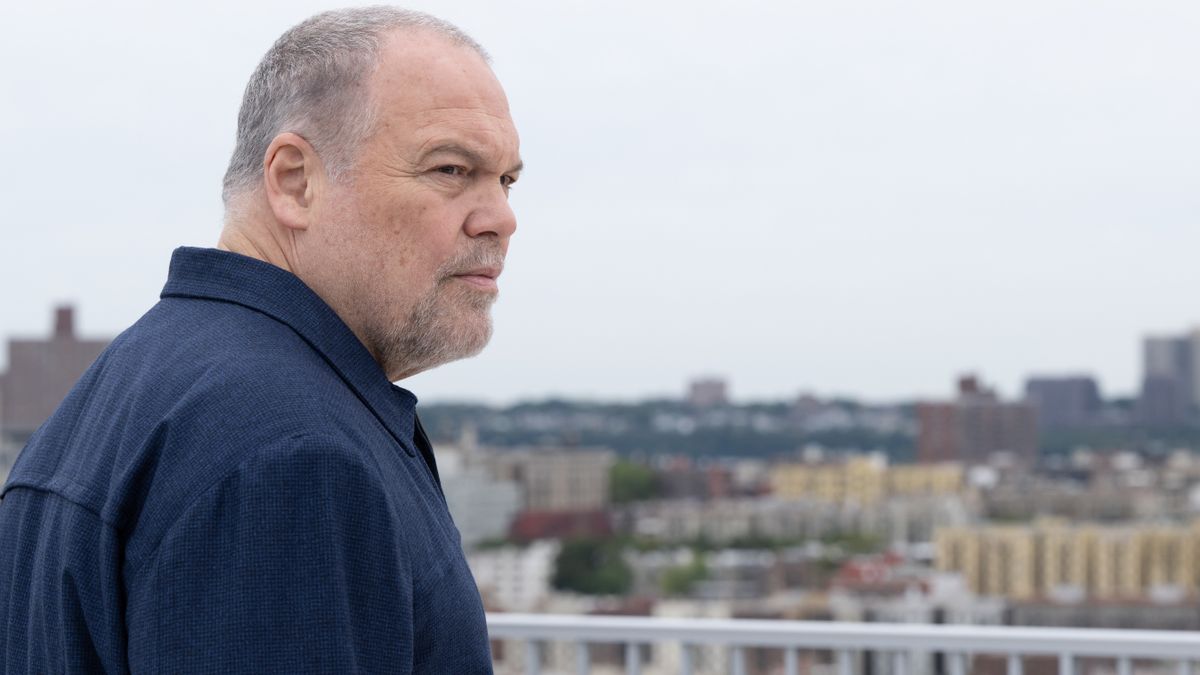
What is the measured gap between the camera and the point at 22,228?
17.1m

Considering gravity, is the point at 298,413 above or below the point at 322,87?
below

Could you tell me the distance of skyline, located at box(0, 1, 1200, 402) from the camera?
41.5 m

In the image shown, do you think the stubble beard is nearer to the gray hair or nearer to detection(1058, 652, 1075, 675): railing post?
the gray hair

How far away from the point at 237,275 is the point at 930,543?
166 ft

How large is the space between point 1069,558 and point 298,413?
4212cm

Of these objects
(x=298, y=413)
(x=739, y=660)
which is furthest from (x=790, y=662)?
(x=298, y=413)

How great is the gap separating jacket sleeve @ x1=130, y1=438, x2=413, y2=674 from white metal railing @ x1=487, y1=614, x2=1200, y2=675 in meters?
1.47

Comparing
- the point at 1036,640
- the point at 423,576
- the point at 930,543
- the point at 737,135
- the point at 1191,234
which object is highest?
the point at 737,135

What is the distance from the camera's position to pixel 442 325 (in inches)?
31.3

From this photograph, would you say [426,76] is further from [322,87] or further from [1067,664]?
[1067,664]

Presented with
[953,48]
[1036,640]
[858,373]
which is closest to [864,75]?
[953,48]

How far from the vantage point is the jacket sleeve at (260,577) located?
24.6 inches

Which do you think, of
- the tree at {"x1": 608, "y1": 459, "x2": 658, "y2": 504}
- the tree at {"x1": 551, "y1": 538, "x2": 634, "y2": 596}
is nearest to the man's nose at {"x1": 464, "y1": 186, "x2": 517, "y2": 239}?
the tree at {"x1": 551, "y1": 538, "x2": 634, "y2": 596}

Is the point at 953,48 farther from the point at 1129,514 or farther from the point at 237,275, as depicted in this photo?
the point at 237,275
